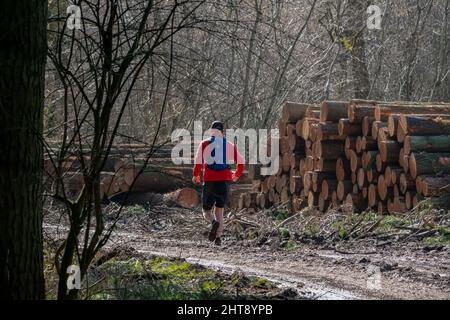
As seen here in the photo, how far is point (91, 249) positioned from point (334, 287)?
3.52 metres

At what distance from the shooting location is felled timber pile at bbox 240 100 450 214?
1525cm

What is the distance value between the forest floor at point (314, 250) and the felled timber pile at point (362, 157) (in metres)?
0.67

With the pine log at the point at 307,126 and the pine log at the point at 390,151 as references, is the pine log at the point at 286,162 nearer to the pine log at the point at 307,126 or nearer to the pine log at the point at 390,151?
the pine log at the point at 307,126

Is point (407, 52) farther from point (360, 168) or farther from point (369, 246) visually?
point (369, 246)

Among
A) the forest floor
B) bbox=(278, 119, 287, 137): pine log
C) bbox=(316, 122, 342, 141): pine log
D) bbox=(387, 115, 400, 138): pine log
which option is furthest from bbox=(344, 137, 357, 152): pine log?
bbox=(278, 119, 287, 137): pine log

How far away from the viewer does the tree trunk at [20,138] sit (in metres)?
5.89

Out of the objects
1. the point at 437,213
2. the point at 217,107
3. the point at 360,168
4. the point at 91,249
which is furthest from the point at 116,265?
the point at 217,107

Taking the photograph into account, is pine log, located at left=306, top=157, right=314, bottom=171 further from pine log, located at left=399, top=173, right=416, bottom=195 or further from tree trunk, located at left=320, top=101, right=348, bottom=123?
pine log, located at left=399, top=173, right=416, bottom=195

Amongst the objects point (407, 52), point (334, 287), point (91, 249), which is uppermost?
point (407, 52)

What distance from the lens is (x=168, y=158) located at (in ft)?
71.9

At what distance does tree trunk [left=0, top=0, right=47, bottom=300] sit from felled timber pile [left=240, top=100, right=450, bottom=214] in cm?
986

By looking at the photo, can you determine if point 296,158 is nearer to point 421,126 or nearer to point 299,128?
point 299,128

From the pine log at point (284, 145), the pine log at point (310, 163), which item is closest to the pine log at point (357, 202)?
the pine log at point (310, 163)
